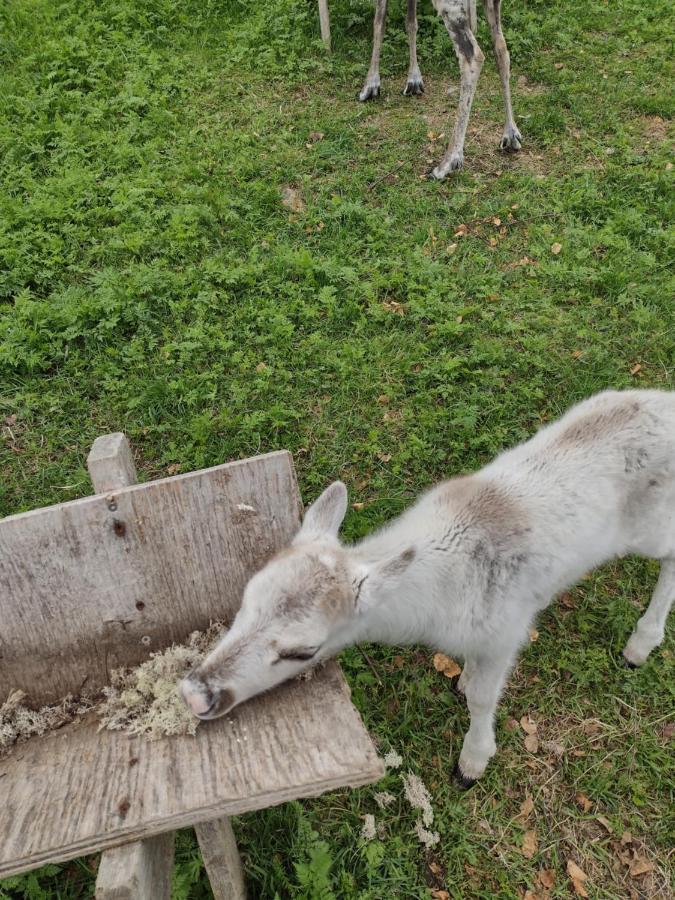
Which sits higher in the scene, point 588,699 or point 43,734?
point 43,734

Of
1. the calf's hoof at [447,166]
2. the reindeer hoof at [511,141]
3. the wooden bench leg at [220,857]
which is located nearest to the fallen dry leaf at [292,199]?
the calf's hoof at [447,166]

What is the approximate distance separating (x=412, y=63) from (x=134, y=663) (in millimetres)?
7612

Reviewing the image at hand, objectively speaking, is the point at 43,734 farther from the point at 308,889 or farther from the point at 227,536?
the point at 308,889

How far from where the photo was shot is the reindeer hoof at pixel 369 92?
778cm

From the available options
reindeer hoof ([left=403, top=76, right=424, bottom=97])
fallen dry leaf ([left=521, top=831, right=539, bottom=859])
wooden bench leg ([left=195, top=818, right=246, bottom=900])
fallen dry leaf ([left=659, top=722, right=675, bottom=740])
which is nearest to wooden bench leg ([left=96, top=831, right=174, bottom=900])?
wooden bench leg ([left=195, top=818, right=246, bottom=900])

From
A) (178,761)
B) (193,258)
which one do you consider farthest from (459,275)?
(178,761)

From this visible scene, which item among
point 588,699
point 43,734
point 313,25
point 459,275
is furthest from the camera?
point 313,25

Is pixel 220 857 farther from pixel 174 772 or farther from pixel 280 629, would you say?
pixel 280 629

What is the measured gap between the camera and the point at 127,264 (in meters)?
5.74

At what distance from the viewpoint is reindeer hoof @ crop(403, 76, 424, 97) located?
26.0 feet

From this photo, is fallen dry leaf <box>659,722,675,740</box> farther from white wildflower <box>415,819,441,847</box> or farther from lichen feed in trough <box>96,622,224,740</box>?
lichen feed in trough <box>96,622,224,740</box>

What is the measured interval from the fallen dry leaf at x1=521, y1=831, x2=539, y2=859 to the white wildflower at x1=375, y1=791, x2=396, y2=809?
0.66m

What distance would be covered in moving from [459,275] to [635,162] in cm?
266

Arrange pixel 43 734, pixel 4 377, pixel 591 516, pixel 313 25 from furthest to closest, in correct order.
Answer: pixel 313 25 < pixel 4 377 < pixel 591 516 < pixel 43 734
